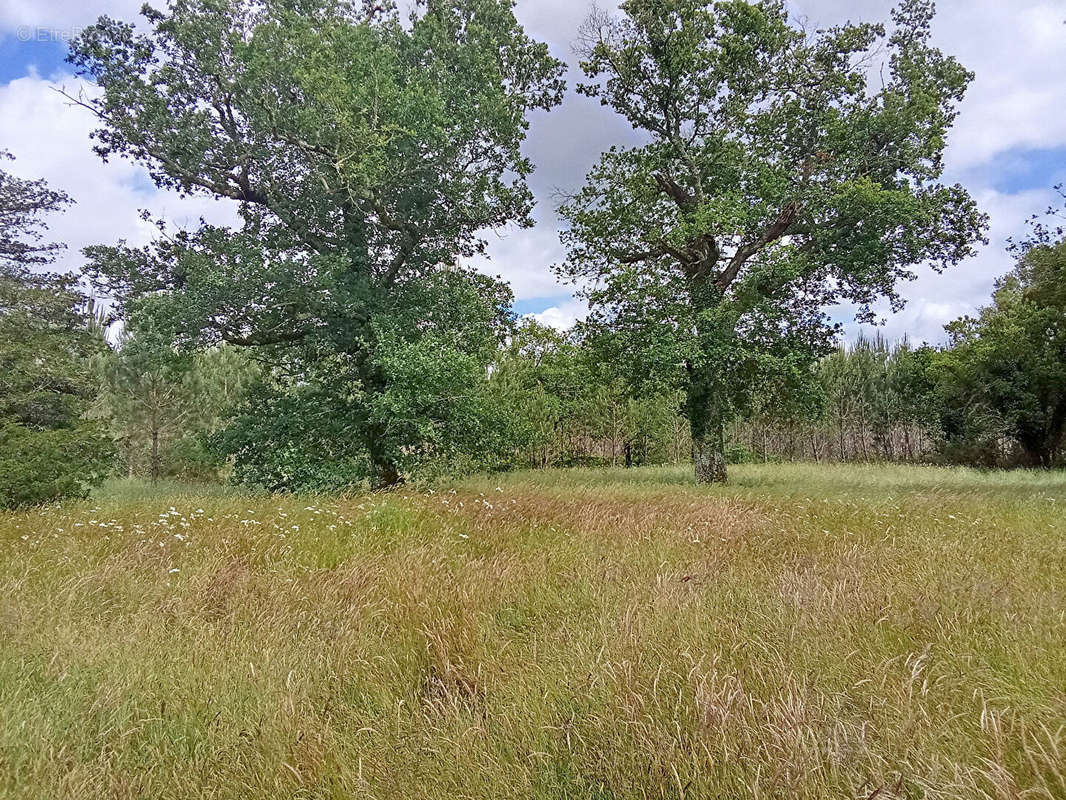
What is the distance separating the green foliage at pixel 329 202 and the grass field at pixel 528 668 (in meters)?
6.90

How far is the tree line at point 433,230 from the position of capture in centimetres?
1092

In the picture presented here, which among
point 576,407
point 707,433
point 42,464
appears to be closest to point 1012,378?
point 707,433

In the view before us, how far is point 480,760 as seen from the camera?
80.6 inches

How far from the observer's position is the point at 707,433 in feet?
50.7

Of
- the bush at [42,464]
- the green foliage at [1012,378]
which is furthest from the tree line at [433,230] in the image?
the green foliage at [1012,378]

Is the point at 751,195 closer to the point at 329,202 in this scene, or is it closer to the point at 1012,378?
the point at 329,202

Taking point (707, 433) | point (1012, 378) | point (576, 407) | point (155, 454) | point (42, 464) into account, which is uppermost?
point (1012, 378)

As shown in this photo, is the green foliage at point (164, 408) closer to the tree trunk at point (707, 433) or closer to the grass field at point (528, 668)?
the grass field at point (528, 668)

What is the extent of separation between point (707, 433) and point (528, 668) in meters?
13.8

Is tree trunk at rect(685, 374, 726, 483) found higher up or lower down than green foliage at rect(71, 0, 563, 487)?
lower down

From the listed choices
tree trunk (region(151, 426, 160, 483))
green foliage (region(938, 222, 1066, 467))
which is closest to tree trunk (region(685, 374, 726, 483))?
green foliage (region(938, 222, 1066, 467))

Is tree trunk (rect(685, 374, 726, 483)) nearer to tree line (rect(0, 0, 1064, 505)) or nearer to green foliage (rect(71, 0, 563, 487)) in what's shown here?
tree line (rect(0, 0, 1064, 505))

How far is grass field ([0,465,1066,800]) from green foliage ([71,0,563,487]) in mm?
6905

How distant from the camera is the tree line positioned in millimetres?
10922
